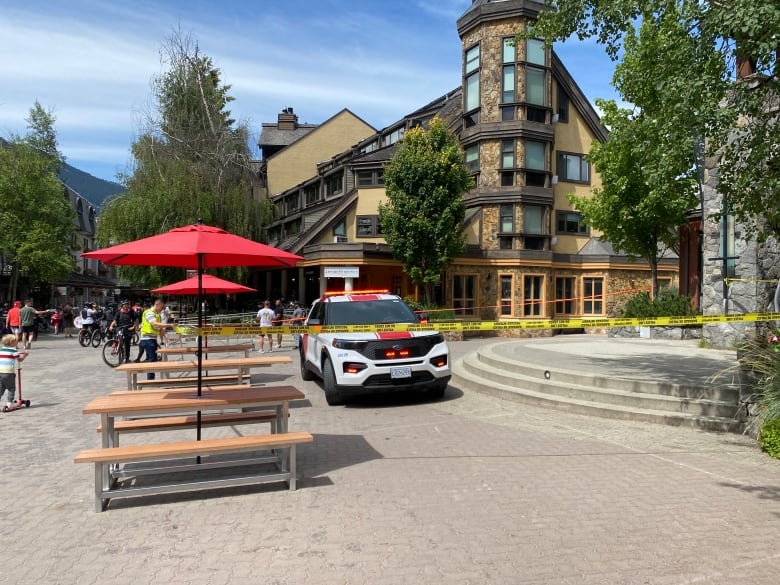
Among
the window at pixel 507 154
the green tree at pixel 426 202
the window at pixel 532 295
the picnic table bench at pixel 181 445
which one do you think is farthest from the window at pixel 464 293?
the picnic table bench at pixel 181 445

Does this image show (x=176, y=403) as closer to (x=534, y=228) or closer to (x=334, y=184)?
(x=534, y=228)

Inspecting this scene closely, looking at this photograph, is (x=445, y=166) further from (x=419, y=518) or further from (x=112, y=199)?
(x=419, y=518)

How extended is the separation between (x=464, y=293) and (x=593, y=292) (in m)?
8.28

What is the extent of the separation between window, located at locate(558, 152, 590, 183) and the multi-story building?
2.8 inches

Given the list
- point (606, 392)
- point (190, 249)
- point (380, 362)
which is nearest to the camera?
point (190, 249)

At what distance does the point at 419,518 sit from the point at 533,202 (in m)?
27.2

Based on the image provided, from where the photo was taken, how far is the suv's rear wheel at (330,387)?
32.1ft

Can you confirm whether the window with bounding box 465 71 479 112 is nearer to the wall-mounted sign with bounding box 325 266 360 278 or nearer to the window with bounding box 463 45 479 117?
the window with bounding box 463 45 479 117

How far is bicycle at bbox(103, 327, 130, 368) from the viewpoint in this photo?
15.5 meters

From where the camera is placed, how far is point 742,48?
21.2 feet

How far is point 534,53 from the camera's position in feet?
97.9

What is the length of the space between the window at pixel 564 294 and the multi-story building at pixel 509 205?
0.06m

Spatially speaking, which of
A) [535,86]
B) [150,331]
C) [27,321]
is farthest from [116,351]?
[535,86]

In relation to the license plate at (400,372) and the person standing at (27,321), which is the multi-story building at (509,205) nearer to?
the person standing at (27,321)
